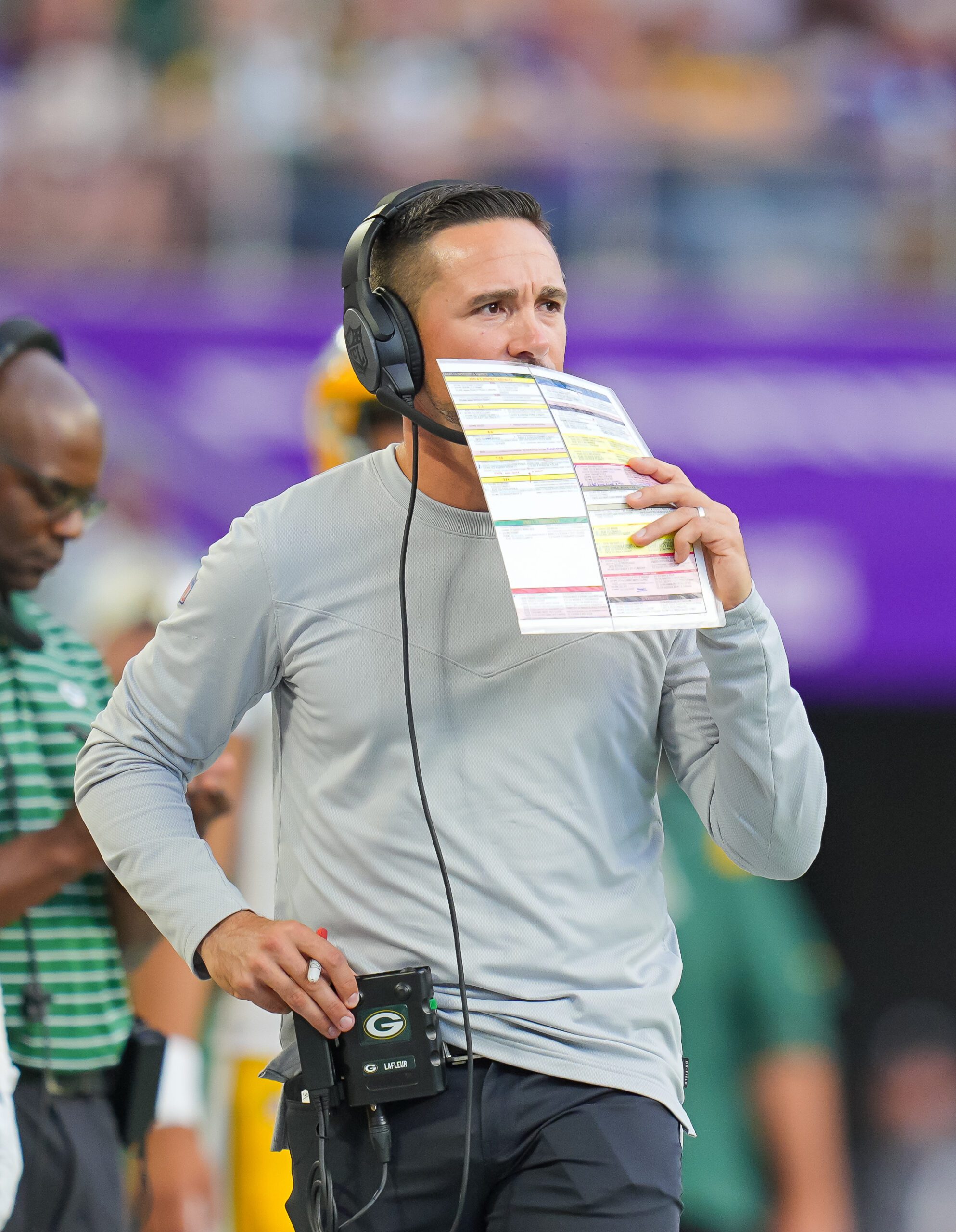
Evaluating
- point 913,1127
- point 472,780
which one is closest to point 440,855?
point 472,780

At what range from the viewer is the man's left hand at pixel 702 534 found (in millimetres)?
1702

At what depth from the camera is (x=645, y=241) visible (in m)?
5.17

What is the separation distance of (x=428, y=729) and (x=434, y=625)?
115 mm

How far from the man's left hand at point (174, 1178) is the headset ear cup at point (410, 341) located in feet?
4.74

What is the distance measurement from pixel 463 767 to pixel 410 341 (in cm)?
47

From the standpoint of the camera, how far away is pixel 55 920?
243 centimetres

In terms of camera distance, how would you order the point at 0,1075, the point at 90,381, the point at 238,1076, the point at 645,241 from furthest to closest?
1. the point at 645,241
2. the point at 90,381
3. the point at 238,1076
4. the point at 0,1075

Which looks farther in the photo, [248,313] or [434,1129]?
[248,313]

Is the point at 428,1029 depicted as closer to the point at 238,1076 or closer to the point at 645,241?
the point at 238,1076

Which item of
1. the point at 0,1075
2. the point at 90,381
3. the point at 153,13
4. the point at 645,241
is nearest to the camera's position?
the point at 0,1075

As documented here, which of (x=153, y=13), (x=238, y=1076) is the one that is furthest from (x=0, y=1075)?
(x=153, y=13)

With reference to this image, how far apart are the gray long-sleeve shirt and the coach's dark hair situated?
25 cm

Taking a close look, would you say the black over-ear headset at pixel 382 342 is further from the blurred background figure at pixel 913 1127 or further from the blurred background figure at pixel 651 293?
the blurred background figure at pixel 913 1127

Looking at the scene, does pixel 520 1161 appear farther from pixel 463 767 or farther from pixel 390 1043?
pixel 463 767
